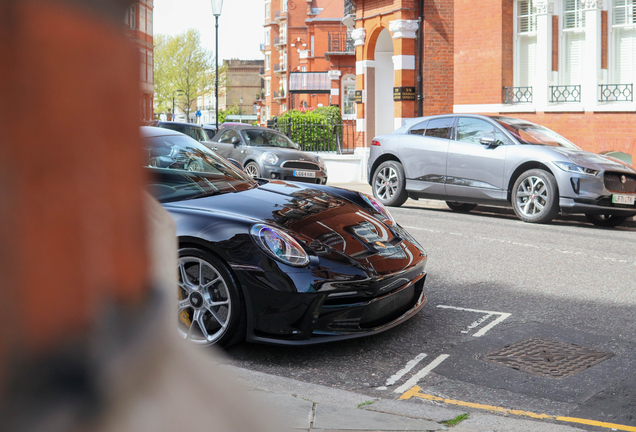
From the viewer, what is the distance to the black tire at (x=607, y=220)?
→ 1097cm

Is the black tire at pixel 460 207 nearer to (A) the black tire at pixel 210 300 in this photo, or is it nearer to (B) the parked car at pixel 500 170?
(B) the parked car at pixel 500 170

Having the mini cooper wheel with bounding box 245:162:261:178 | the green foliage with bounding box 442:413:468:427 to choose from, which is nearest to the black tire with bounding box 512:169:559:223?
the mini cooper wheel with bounding box 245:162:261:178

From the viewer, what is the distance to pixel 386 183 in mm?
13055

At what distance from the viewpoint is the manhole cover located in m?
4.32

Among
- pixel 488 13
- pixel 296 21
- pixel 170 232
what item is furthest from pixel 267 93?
pixel 170 232

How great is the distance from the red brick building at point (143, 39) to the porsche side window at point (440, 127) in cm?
1187

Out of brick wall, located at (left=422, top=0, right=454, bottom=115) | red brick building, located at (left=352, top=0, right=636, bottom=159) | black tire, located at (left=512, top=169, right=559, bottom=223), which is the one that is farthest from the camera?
brick wall, located at (left=422, top=0, right=454, bottom=115)

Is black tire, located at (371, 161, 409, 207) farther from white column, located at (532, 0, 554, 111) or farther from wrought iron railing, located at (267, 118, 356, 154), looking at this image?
wrought iron railing, located at (267, 118, 356, 154)

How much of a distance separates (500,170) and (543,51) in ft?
21.1

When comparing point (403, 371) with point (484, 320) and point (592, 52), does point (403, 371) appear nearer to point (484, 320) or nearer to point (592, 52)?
point (484, 320)

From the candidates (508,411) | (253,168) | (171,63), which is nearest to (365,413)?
(508,411)

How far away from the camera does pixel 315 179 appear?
1728 centimetres

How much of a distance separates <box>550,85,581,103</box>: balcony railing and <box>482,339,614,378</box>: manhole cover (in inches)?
490

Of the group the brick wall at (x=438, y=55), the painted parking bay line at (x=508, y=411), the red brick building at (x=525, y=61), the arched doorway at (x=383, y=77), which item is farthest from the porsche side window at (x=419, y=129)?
the arched doorway at (x=383, y=77)
